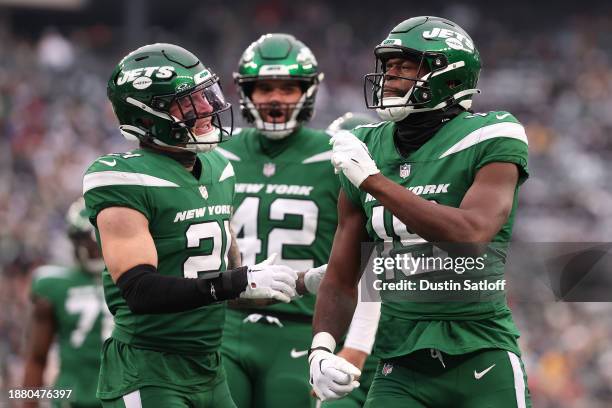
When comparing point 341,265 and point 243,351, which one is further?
point 243,351

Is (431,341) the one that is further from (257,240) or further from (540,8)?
(540,8)

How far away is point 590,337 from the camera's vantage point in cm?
1349

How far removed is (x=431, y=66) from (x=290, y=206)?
5.30ft

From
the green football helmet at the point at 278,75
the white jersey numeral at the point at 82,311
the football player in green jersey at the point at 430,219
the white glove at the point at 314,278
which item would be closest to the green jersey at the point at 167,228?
the white glove at the point at 314,278

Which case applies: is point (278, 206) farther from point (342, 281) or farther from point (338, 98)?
point (338, 98)

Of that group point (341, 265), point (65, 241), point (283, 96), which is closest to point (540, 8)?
point (65, 241)

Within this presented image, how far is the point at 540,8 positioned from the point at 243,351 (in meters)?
19.9

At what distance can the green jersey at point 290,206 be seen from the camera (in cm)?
571

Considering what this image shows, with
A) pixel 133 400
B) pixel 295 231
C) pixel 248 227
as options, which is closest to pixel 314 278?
pixel 133 400

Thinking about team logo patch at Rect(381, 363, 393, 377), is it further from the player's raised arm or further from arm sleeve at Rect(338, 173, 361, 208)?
arm sleeve at Rect(338, 173, 361, 208)

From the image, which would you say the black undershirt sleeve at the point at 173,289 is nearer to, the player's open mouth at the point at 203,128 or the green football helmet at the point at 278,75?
the player's open mouth at the point at 203,128

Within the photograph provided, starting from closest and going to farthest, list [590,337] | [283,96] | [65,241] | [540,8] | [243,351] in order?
[243,351] < [283,96] < [590,337] < [65,241] < [540,8]

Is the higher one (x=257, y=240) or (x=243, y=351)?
(x=257, y=240)

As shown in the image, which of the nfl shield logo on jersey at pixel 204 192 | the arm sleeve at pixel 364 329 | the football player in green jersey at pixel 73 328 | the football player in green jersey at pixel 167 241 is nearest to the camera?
the football player in green jersey at pixel 167 241
